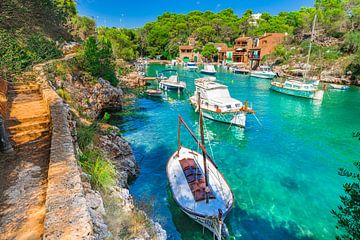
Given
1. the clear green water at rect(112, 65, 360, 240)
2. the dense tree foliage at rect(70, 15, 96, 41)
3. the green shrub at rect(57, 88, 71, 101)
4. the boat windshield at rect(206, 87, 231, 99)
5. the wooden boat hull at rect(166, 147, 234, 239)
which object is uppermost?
the dense tree foliage at rect(70, 15, 96, 41)

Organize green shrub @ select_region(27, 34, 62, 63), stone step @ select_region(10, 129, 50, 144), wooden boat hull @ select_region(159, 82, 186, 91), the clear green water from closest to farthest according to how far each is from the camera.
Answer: stone step @ select_region(10, 129, 50, 144) → the clear green water → green shrub @ select_region(27, 34, 62, 63) → wooden boat hull @ select_region(159, 82, 186, 91)

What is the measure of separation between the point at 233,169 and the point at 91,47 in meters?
19.2

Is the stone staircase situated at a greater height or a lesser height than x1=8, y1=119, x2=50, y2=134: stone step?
lesser

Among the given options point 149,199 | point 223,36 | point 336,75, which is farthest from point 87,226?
point 223,36

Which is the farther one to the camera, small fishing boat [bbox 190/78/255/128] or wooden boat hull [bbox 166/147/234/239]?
small fishing boat [bbox 190/78/255/128]

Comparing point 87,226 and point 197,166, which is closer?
point 87,226

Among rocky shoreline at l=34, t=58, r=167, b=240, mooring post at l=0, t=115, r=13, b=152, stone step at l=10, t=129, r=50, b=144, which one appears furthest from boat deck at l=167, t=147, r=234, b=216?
mooring post at l=0, t=115, r=13, b=152

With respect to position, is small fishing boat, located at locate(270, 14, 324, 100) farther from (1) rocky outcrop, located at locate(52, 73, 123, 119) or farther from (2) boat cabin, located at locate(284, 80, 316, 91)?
(1) rocky outcrop, located at locate(52, 73, 123, 119)

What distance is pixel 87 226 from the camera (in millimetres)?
3547

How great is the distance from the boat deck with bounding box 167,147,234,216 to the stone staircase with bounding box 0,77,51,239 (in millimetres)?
6465

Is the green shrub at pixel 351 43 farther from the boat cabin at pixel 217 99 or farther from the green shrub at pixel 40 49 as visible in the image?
the green shrub at pixel 40 49

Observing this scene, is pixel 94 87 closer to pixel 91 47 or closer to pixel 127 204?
pixel 91 47

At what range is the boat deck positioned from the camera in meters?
9.76

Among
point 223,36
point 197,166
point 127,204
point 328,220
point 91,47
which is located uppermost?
point 223,36
